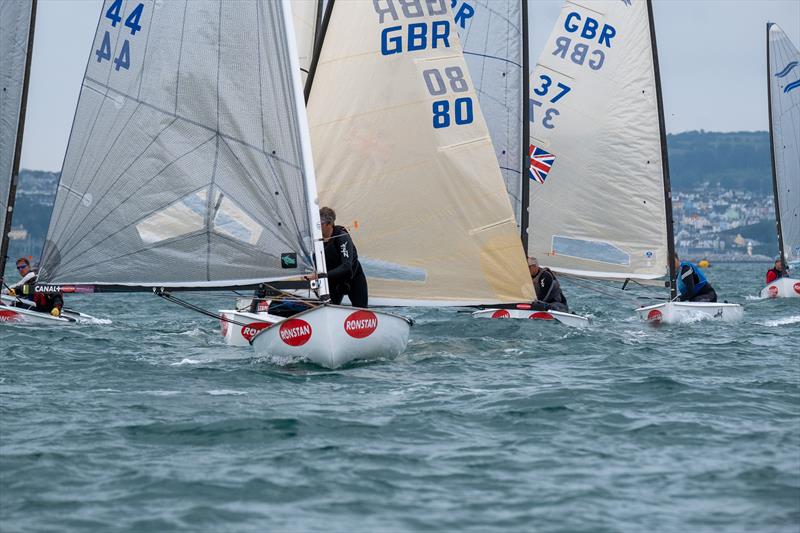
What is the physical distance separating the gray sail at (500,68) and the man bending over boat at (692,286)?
3.04 metres

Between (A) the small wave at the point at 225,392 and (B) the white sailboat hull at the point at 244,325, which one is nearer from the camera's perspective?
(A) the small wave at the point at 225,392

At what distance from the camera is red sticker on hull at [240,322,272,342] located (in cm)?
1500

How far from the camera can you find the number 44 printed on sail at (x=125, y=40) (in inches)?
537

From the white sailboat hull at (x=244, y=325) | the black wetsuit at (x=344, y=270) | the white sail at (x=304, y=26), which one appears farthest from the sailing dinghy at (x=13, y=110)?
the black wetsuit at (x=344, y=270)

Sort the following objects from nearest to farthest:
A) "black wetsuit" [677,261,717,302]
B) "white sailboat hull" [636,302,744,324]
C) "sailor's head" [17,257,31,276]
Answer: "sailor's head" [17,257,31,276] < "white sailboat hull" [636,302,744,324] < "black wetsuit" [677,261,717,302]

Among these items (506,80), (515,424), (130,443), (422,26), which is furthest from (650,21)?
(130,443)

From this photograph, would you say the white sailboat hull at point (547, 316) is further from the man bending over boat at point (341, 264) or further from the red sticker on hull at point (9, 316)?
the red sticker on hull at point (9, 316)

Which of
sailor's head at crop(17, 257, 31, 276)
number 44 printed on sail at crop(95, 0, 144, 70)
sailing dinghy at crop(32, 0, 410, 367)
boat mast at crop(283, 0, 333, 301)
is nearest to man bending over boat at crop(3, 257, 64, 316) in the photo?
sailor's head at crop(17, 257, 31, 276)

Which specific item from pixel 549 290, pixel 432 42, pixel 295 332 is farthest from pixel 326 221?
pixel 549 290

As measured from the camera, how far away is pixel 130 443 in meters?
8.94

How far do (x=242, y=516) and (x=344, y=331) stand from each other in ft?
17.9

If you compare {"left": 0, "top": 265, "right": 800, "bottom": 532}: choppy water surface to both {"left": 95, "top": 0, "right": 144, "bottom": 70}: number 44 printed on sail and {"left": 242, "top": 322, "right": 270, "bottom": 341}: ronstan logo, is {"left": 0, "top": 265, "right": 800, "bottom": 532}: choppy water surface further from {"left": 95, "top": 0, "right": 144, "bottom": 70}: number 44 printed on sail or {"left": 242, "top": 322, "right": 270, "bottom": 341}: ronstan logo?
{"left": 95, "top": 0, "right": 144, "bottom": 70}: number 44 printed on sail

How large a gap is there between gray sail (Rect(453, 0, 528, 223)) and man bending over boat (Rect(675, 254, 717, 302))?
3.04 m

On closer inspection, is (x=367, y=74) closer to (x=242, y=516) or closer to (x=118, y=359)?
(x=118, y=359)
